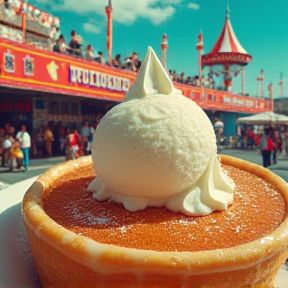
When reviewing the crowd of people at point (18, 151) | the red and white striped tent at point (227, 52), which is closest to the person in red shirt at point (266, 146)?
the crowd of people at point (18, 151)

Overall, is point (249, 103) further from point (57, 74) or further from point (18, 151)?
point (18, 151)

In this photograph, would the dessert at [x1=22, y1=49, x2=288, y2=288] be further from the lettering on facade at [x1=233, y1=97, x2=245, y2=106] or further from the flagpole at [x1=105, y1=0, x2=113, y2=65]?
the lettering on facade at [x1=233, y1=97, x2=245, y2=106]

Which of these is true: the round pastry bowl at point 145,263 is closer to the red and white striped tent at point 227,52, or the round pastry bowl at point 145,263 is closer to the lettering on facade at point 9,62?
the lettering on facade at point 9,62

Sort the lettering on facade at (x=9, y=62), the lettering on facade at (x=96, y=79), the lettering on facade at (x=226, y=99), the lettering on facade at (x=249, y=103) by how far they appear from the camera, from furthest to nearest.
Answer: the lettering on facade at (x=249, y=103) < the lettering on facade at (x=226, y=99) < the lettering on facade at (x=96, y=79) < the lettering on facade at (x=9, y=62)

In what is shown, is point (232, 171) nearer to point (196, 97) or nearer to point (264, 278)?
point (264, 278)

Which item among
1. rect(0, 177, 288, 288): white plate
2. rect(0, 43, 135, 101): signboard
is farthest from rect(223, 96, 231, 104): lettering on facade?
rect(0, 177, 288, 288): white plate
